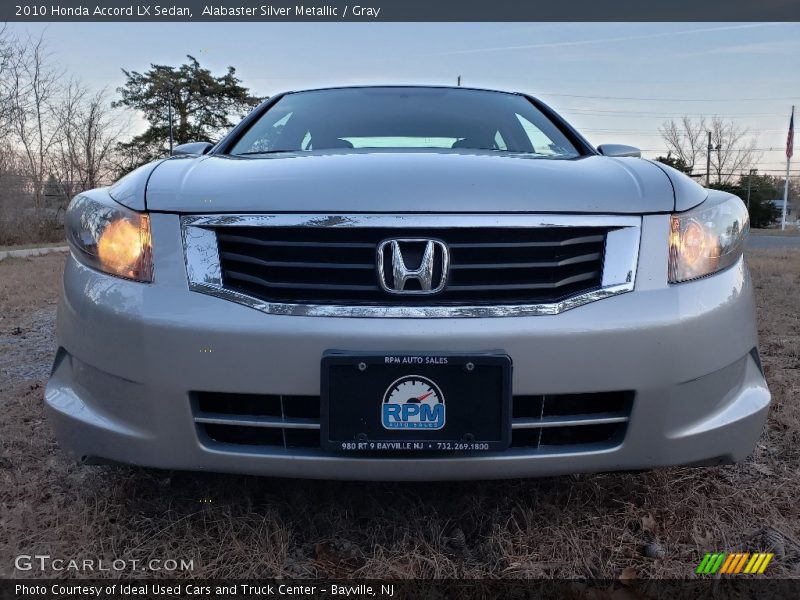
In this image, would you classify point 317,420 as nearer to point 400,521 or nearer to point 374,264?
point 374,264

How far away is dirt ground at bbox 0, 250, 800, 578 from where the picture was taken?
4.99 feet

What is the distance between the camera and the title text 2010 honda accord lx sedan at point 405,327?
1.34 metres

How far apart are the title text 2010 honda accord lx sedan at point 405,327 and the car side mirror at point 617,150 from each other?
86 cm

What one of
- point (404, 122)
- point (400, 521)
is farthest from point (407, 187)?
point (404, 122)

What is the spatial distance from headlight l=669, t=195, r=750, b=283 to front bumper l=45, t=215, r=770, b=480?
0.04m

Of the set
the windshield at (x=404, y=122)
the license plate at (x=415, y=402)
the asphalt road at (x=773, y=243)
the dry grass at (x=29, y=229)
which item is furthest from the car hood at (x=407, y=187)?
the asphalt road at (x=773, y=243)

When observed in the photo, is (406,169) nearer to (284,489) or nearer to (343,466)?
(343,466)

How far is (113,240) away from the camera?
1502 mm

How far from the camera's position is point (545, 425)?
1.38 metres

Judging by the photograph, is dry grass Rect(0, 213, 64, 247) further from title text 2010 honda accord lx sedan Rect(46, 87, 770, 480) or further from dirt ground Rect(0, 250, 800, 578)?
title text 2010 honda accord lx sedan Rect(46, 87, 770, 480)

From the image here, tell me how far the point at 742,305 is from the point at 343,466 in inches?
43.3

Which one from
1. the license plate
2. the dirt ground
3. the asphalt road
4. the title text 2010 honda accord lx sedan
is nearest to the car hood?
the title text 2010 honda accord lx sedan

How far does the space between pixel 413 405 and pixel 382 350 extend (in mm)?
147

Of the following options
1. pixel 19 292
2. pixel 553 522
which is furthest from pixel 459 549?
pixel 19 292
